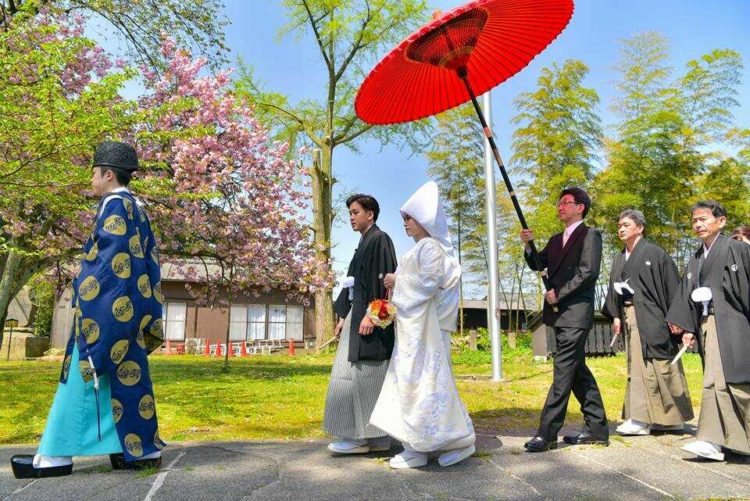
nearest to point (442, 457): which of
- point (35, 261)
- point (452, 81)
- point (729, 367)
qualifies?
point (729, 367)

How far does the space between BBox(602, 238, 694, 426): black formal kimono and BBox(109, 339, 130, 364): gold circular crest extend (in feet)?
12.7

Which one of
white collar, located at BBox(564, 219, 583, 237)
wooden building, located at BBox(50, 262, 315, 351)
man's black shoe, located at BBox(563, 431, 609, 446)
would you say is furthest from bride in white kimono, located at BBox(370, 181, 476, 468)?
wooden building, located at BBox(50, 262, 315, 351)

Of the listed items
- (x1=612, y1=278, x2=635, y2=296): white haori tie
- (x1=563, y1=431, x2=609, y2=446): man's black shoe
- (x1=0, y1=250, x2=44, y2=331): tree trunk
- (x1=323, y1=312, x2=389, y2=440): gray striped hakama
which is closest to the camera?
(x1=323, y1=312, x2=389, y2=440): gray striped hakama

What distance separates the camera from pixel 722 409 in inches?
141

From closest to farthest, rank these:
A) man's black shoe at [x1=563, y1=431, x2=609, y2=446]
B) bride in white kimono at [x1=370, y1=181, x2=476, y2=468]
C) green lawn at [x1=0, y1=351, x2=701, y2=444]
A: 1. bride in white kimono at [x1=370, y1=181, x2=476, y2=468]
2. man's black shoe at [x1=563, y1=431, x2=609, y2=446]
3. green lawn at [x1=0, y1=351, x2=701, y2=444]

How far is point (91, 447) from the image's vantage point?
3.01 m

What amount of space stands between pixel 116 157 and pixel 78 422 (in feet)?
5.11

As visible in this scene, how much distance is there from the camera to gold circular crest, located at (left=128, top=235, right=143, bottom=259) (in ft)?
10.5

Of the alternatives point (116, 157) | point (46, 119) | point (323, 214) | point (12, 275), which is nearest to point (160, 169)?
point (12, 275)

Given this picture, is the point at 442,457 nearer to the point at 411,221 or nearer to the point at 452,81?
the point at 411,221

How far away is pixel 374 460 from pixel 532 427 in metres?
2.13

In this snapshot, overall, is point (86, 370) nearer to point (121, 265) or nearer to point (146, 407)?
point (146, 407)

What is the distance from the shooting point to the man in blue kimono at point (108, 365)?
3.01 metres

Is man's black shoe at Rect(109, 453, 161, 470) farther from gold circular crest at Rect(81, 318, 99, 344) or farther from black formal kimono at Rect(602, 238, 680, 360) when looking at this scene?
black formal kimono at Rect(602, 238, 680, 360)
